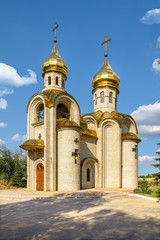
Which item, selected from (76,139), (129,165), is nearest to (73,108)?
(76,139)

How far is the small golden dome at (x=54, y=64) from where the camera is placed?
19500 millimetres

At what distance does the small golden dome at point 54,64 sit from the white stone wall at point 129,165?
8.98 m

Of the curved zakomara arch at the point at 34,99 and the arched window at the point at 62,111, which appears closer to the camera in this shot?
the curved zakomara arch at the point at 34,99

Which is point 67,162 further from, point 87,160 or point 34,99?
point 34,99

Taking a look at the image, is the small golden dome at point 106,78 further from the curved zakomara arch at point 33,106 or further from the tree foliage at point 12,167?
the tree foliage at point 12,167

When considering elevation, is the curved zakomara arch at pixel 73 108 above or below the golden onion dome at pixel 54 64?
below

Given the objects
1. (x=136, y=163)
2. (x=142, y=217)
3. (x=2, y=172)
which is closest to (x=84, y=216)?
(x=142, y=217)

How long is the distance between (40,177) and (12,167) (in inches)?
311

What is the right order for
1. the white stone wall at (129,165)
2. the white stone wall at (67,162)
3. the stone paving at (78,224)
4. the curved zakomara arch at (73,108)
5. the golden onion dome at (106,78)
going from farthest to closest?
the golden onion dome at (106,78) → the white stone wall at (129,165) → the curved zakomara arch at (73,108) → the white stone wall at (67,162) → the stone paving at (78,224)

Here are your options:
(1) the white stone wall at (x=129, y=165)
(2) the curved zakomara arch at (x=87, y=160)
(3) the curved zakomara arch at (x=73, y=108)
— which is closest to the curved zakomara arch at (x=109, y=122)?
(1) the white stone wall at (x=129, y=165)

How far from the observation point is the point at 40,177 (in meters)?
17.0

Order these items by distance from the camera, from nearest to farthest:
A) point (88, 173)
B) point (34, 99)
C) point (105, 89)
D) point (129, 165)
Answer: point (34, 99), point (88, 173), point (129, 165), point (105, 89)

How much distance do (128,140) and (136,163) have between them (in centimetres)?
235

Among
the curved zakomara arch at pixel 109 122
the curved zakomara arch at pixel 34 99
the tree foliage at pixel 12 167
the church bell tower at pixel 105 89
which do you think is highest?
the church bell tower at pixel 105 89
